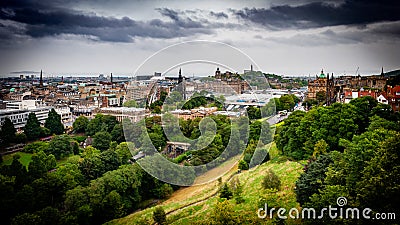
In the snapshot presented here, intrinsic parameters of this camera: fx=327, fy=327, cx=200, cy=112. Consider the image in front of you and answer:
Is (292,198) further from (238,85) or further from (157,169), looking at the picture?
(238,85)

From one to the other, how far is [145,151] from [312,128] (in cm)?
955

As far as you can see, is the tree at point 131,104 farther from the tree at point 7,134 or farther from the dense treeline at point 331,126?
the dense treeline at point 331,126

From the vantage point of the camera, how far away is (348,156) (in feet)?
30.7

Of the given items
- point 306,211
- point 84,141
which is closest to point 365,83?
point 84,141

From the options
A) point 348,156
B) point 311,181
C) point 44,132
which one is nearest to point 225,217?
point 311,181

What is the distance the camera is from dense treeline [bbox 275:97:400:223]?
277 inches

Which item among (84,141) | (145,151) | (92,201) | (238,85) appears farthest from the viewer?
(238,85)

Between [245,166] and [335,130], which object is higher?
[335,130]

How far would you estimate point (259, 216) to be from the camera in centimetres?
909

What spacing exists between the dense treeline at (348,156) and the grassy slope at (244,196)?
0.88 m

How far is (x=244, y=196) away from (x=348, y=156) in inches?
162

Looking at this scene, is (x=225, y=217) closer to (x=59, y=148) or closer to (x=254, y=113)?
(x=59, y=148)

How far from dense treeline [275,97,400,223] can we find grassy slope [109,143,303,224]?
0.88 m

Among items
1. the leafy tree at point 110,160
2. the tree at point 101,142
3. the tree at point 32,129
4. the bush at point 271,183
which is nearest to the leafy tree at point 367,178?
the bush at point 271,183
